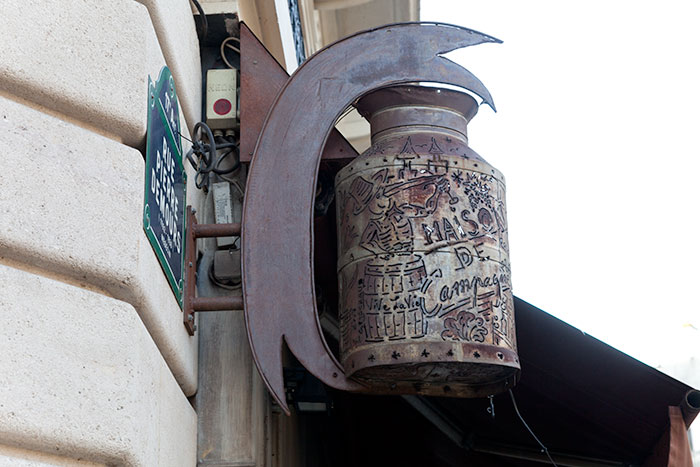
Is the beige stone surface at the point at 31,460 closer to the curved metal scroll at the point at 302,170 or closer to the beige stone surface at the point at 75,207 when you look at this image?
the beige stone surface at the point at 75,207

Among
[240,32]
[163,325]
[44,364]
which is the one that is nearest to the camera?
[44,364]

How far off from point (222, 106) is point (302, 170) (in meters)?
0.61

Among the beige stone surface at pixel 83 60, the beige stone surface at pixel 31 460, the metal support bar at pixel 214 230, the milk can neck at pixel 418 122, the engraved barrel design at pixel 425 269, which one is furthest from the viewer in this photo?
the milk can neck at pixel 418 122

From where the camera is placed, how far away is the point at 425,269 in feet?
10.6

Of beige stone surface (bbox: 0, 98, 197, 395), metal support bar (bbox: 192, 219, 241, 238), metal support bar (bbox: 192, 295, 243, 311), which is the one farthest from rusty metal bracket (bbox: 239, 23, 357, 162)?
beige stone surface (bbox: 0, 98, 197, 395)

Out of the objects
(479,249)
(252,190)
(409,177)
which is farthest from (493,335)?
(252,190)

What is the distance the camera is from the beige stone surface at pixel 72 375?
7.10 ft

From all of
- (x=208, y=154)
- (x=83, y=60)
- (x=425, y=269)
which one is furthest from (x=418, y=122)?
(x=83, y=60)

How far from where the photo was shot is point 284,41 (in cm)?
516

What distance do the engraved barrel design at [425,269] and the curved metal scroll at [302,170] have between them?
0.15m

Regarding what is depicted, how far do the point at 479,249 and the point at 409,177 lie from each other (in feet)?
1.20

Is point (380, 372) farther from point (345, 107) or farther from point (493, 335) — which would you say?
point (345, 107)

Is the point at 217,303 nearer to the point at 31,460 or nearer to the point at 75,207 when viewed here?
the point at 75,207

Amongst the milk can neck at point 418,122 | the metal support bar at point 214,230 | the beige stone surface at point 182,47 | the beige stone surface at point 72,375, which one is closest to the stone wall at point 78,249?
the beige stone surface at point 72,375
